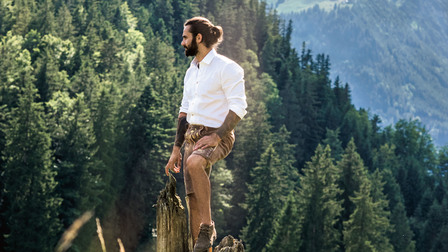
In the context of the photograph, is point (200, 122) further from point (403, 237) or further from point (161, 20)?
point (161, 20)

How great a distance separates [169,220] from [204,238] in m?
0.37

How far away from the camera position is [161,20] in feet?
409

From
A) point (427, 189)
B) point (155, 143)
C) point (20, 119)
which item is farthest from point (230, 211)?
point (427, 189)

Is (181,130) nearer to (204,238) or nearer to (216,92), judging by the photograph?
(216,92)

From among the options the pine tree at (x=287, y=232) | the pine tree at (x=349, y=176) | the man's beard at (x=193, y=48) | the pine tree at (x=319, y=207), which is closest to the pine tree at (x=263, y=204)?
the pine tree at (x=319, y=207)

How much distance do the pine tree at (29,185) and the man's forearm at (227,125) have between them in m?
40.4

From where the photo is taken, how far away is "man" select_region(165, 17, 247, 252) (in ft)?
22.3

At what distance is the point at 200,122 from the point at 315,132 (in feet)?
350

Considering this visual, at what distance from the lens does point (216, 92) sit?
23.1ft

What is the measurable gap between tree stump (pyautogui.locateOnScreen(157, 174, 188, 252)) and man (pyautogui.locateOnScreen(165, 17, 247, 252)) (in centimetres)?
16

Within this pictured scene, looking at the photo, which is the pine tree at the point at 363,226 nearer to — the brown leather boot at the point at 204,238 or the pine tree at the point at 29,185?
the pine tree at the point at 29,185

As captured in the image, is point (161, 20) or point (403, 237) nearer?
point (403, 237)

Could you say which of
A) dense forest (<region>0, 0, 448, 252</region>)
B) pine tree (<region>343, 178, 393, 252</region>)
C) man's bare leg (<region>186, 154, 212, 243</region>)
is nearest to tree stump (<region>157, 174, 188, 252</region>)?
man's bare leg (<region>186, 154, 212, 243</region>)

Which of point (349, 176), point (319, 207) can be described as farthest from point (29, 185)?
point (349, 176)
